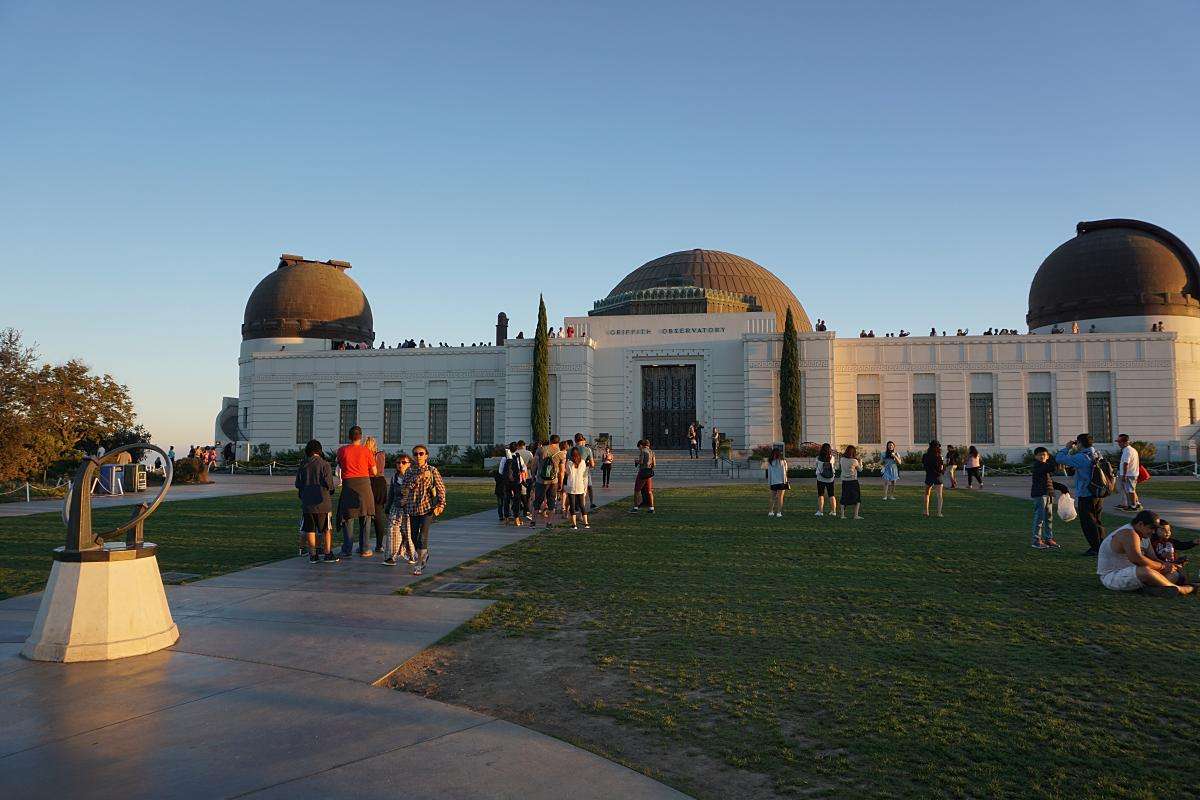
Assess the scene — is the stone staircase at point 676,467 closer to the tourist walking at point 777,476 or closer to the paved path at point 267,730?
the tourist walking at point 777,476

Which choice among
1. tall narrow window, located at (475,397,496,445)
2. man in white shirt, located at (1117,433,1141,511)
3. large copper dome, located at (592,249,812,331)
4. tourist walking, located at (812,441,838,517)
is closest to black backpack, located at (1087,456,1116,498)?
man in white shirt, located at (1117,433,1141,511)

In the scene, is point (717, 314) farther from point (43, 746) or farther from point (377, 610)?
point (43, 746)

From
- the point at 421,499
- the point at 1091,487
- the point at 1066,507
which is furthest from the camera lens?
the point at 1066,507

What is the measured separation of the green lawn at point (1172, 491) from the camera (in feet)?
70.0

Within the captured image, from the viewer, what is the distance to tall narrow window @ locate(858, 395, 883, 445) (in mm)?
39312

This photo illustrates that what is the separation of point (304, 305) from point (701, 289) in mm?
24657

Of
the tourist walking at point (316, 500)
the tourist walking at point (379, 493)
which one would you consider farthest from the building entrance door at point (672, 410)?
the tourist walking at point (316, 500)

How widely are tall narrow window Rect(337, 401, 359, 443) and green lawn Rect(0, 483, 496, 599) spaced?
22.8 metres

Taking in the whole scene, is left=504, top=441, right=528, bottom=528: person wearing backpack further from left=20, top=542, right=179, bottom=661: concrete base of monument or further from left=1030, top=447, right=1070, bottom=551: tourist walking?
left=20, top=542, right=179, bottom=661: concrete base of monument

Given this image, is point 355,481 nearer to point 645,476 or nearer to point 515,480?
point 515,480

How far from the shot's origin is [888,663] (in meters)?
5.66

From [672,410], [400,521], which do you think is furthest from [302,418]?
[400,521]

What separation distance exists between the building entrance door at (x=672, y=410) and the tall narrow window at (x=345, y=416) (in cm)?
1660

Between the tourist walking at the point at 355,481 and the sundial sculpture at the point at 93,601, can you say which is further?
the tourist walking at the point at 355,481
